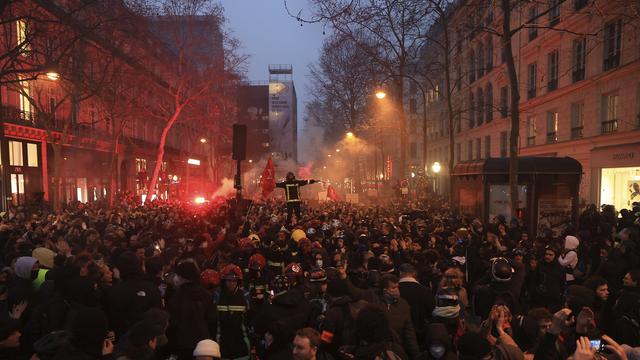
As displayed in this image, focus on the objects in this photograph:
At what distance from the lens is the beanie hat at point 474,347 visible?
11.1 ft

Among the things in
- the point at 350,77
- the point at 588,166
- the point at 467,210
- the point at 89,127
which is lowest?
the point at 467,210

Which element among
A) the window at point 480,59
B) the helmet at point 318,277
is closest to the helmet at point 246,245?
the helmet at point 318,277

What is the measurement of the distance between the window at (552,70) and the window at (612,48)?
4.29m

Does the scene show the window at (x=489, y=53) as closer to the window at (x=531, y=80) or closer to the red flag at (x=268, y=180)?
the window at (x=531, y=80)

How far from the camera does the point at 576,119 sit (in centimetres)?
2330

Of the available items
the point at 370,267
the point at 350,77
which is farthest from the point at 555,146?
the point at 370,267

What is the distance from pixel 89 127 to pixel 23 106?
23.4 ft

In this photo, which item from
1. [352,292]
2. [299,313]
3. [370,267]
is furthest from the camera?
[370,267]

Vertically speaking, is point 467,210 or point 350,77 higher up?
point 350,77

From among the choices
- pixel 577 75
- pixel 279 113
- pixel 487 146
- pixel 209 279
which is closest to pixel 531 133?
pixel 577 75

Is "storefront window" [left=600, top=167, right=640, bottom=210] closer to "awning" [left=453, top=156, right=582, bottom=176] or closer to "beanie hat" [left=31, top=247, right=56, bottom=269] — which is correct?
"awning" [left=453, top=156, right=582, bottom=176]

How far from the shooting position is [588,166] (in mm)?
21609

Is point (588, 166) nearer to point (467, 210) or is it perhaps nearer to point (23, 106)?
point (467, 210)

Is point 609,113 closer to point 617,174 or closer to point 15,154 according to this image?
point 617,174
